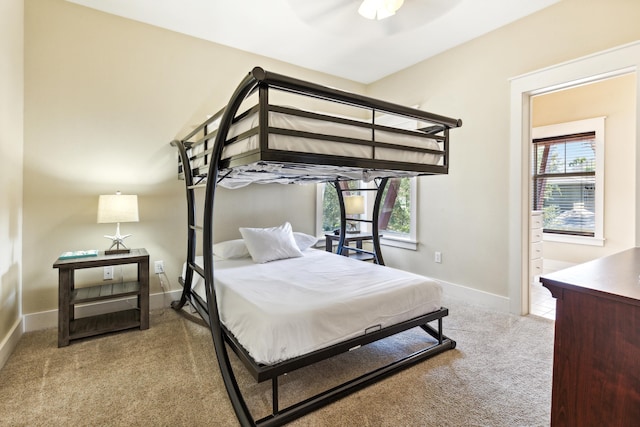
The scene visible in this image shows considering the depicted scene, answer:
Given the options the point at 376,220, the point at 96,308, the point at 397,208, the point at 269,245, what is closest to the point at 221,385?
the point at 269,245

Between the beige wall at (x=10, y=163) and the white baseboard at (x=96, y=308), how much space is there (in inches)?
5.2

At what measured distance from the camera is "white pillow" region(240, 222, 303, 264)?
2.82m

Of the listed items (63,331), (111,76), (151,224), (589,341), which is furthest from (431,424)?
(111,76)

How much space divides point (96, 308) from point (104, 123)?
5.45 feet

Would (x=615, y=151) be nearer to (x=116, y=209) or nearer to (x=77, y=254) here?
(x=116, y=209)

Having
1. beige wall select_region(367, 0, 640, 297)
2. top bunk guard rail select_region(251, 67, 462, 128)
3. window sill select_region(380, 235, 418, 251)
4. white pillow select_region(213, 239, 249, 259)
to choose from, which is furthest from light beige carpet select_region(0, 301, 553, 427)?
top bunk guard rail select_region(251, 67, 462, 128)

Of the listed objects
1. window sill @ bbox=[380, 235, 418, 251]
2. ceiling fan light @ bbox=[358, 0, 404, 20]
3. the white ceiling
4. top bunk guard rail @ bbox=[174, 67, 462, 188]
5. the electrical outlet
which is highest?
the white ceiling

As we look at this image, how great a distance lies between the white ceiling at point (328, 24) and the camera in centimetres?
235

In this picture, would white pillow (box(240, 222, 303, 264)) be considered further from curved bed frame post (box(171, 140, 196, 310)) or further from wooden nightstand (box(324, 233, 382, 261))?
wooden nightstand (box(324, 233, 382, 261))

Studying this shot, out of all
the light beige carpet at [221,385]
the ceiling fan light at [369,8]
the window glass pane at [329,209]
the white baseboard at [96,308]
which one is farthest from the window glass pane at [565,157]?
the white baseboard at [96,308]

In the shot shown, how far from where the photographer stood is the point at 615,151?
3811 millimetres

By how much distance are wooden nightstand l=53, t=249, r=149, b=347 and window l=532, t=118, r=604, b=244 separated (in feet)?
16.6

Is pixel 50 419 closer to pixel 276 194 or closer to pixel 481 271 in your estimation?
pixel 276 194

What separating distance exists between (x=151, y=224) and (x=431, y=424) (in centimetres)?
279
